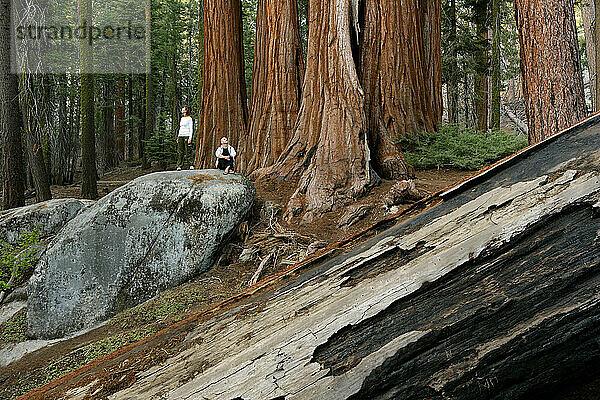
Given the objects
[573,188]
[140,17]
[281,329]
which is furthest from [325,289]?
[140,17]

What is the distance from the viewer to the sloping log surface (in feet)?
3.81

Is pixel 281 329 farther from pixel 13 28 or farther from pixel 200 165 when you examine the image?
pixel 13 28

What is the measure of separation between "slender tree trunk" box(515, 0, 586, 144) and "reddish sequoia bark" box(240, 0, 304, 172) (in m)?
4.47

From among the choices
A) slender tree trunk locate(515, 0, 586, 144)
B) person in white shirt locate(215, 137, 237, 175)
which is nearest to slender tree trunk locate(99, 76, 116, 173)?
person in white shirt locate(215, 137, 237, 175)

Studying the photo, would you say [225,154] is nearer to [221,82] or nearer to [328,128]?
[328,128]

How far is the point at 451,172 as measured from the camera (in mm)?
7793

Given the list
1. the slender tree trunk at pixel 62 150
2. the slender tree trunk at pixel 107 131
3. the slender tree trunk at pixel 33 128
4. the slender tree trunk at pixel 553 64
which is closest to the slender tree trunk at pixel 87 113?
the slender tree trunk at pixel 33 128

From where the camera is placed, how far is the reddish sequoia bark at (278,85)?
25.9ft

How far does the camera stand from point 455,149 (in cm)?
785

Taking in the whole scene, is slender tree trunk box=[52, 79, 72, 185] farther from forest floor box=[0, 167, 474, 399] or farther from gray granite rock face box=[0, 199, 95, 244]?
forest floor box=[0, 167, 474, 399]

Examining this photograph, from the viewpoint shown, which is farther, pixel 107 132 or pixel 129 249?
pixel 107 132

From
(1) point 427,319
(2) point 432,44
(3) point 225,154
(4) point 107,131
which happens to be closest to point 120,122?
(4) point 107,131

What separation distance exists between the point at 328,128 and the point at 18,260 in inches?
208

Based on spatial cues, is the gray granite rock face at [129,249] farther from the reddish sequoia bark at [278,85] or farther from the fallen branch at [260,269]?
the reddish sequoia bark at [278,85]
